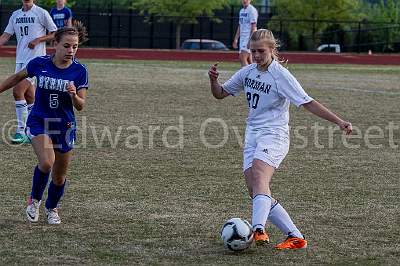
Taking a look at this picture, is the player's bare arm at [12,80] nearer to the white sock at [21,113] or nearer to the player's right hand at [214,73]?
the player's right hand at [214,73]

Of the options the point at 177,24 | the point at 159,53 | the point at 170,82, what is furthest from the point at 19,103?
the point at 177,24

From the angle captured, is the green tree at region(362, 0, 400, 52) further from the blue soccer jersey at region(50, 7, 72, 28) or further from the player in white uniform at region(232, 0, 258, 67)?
the blue soccer jersey at region(50, 7, 72, 28)

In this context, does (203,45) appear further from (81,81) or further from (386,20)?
(81,81)

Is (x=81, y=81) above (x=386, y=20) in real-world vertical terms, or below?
above

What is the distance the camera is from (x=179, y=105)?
59.5 feet

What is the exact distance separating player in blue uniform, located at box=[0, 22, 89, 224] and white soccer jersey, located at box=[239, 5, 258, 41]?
17324mm

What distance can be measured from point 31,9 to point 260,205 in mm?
7433

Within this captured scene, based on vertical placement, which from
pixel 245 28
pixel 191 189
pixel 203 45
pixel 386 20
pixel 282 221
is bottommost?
pixel 203 45

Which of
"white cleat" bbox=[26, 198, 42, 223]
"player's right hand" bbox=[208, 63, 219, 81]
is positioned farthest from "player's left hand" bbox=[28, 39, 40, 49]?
"player's right hand" bbox=[208, 63, 219, 81]

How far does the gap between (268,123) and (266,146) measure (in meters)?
0.23

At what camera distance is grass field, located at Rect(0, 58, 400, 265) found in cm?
690

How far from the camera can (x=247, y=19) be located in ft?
82.3

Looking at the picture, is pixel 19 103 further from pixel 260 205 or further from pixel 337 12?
pixel 337 12

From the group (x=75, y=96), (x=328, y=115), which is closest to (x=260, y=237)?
(x=328, y=115)
